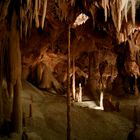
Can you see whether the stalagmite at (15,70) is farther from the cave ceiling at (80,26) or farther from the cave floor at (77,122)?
the cave floor at (77,122)

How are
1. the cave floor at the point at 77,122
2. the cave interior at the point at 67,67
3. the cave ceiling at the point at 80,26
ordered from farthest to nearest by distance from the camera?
the cave floor at the point at 77,122, the cave interior at the point at 67,67, the cave ceiling at the point at 80,26

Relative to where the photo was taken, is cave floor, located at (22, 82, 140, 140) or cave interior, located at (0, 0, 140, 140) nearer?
cave interior, located at (0, 0, 140, 140)

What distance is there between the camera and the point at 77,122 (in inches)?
486

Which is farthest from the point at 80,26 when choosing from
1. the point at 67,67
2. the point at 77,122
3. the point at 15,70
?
the point at 15,70

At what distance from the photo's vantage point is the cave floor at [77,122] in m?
11.0

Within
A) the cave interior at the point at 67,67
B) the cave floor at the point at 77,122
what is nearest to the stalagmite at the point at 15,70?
the cave interior at the point at 67,67

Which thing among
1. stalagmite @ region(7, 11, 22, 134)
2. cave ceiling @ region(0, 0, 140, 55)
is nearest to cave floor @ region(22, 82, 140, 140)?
stalagmite @ region(7, 11, 22, 134)

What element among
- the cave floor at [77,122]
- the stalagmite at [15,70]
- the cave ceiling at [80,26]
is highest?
the cave ceiling at [80,26]

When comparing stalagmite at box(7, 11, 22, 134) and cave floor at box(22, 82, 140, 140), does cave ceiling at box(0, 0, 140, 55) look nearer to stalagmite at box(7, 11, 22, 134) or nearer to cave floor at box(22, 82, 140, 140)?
stalagmite at box(7, 11, 22, 134)

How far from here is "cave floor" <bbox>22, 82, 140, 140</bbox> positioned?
36.2ft

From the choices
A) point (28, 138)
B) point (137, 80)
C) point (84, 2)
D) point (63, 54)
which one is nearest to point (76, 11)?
point (84, 2)

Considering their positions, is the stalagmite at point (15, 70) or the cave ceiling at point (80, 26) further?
the stalagmite at point (15, 70)

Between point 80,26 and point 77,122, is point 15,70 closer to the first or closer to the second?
point 77,122

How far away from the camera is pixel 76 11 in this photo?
36.7ft
